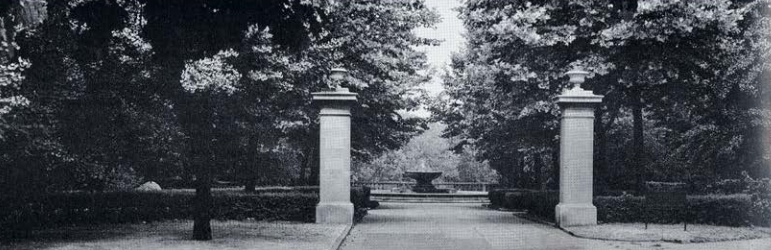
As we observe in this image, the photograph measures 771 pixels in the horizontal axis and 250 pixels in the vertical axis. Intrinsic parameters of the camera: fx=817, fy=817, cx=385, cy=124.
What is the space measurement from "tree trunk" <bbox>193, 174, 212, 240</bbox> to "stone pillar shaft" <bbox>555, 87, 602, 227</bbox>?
358 inches

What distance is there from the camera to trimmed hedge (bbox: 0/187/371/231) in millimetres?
17297

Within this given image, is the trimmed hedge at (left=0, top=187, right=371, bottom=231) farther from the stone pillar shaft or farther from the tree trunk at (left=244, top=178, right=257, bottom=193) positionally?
the stone pillar shaft

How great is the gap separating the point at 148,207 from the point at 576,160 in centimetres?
1063

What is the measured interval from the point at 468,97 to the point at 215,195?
17294mm

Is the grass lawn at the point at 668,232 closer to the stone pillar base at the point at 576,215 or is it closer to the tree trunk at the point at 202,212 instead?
the stone pillar base at the point at 576,215

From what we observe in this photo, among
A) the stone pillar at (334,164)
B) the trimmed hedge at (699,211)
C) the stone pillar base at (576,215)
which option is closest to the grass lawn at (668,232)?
the stone pillar base at (576,215)

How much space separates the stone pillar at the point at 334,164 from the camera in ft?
65.6

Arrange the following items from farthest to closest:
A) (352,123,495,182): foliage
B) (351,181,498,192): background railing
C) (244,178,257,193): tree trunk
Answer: (352,123,495,182): foliage < (351,181,498,192): background railing < (244,178,257,193): tree trunk

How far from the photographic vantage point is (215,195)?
21250 millimetres

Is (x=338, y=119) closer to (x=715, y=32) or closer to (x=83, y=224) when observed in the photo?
(x=83, y=224)

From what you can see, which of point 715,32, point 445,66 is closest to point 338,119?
point 715,32

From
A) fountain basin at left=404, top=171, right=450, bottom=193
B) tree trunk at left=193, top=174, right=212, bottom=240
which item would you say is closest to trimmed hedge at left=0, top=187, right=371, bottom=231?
tree trunk at left=193, top=174, right=212, bottom=240

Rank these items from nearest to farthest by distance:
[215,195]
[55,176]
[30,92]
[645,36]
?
[30,92], [55,176], [645,36], [215,195]

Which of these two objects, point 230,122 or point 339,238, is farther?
point 230,122
